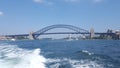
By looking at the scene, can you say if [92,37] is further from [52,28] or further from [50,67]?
[50,67]

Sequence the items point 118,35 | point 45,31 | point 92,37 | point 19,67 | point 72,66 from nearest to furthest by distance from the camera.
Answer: point 19,67
point 72,66
point 118,35
point 92,37
point 45,31

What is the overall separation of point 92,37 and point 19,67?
85.3m

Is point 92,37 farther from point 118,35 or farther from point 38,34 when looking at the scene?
point 38,34

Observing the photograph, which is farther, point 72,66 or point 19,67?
point 72,66

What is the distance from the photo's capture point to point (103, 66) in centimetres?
1152

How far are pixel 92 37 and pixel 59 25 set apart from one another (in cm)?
1570

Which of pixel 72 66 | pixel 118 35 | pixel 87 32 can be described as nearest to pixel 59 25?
pixel 87 32

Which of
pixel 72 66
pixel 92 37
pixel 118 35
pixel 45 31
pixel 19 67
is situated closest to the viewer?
pixel 19 67

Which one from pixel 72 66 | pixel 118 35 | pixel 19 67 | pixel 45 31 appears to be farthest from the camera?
pixel 45 31

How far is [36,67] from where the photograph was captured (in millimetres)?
11344

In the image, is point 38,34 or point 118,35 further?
point 38,34

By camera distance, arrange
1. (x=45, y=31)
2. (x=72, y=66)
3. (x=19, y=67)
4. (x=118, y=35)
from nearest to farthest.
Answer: (x=19, y=67)
(x=72, y=66)
(x=118, y=35)
(x=45, y=31)

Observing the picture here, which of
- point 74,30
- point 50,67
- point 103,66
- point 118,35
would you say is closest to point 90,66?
point 103,66

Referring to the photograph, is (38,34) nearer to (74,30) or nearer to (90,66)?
(74,30)
